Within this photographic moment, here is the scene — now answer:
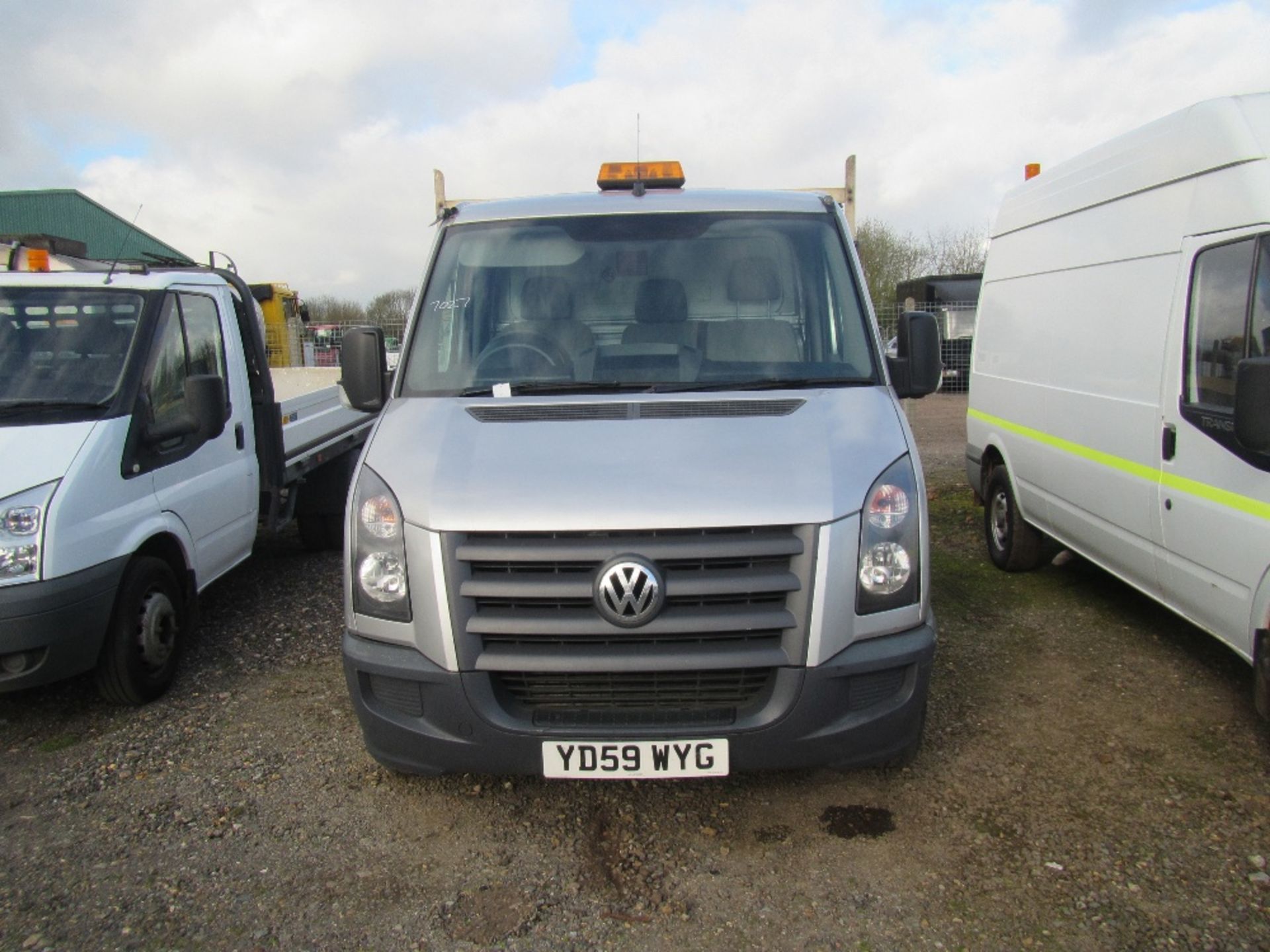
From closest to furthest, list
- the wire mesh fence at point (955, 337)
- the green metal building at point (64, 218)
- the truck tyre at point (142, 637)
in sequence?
the truck tyre at point (142, 637) < the wire mesh fence at point (955, 337) < the green metal building at point (64, 218)

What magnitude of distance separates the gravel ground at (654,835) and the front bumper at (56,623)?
0.37 metres

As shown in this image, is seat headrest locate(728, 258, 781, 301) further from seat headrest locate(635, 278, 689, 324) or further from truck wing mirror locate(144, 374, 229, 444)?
truck wing mirror locate(144, 374, 229, 444)

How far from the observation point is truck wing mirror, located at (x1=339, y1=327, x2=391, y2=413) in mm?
3852

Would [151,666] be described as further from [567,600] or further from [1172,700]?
[1172,700]

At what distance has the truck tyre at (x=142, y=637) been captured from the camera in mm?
4172

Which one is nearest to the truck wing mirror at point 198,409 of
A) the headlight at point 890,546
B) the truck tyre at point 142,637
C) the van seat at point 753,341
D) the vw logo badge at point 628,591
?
the truck tyre at point 142,637

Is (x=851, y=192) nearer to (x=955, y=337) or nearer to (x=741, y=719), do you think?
(x=741, y=719)

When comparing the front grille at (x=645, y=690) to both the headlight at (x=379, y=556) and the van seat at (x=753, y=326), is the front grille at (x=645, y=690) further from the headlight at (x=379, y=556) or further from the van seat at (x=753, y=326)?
the van seat at (x=753, y=326)

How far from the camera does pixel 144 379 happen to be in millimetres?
4469

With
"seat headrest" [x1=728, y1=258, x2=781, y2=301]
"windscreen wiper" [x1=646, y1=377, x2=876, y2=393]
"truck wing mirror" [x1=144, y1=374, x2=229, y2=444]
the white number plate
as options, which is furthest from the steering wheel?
"truck wing mirror" [x1=144, y1=374, x2=229, y2=444]

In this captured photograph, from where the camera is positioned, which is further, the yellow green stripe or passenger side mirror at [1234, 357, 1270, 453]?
the yellow green stripe

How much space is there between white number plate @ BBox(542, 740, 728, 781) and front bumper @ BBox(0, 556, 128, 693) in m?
2.27

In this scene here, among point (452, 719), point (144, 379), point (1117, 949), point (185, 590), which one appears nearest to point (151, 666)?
point (185, 590)

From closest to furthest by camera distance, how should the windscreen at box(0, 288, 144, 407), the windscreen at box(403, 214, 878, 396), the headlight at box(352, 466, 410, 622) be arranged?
the headlight at box(352, 466, 410, 622)
the windscreen at box(403, 214, 878, 396)
the windscreen at box(0, 288, 144, 407)
